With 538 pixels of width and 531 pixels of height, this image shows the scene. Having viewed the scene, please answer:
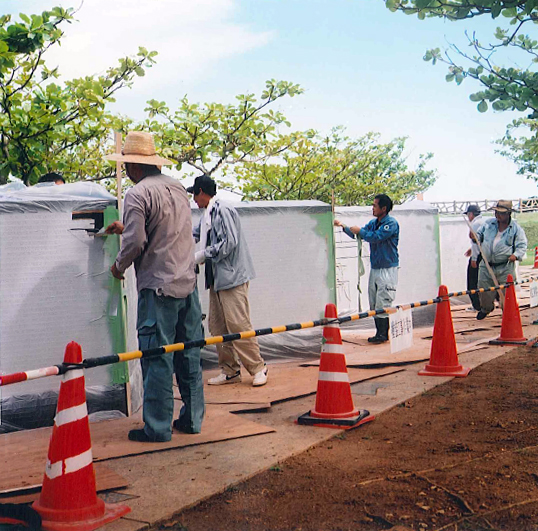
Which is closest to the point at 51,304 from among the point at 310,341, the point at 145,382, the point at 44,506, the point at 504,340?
the point at 145,382

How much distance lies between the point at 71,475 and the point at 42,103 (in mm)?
5758

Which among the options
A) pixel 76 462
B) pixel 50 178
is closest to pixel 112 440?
pixel 76 462

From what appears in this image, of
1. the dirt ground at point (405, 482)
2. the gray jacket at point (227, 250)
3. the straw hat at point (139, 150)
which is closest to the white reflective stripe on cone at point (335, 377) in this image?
the dirt ground at point (405, 482)

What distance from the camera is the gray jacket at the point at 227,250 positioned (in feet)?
21.0

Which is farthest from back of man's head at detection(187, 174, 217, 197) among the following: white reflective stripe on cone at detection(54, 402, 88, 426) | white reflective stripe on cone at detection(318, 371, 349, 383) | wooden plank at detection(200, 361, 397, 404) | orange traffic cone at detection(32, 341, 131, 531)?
white reflective stripe on cone at detection(54, 402, 88, 426)

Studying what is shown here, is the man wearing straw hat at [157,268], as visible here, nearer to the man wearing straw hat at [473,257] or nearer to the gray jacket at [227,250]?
the gray jacket at [227,250]

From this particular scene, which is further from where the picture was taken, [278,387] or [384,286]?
[384,286]

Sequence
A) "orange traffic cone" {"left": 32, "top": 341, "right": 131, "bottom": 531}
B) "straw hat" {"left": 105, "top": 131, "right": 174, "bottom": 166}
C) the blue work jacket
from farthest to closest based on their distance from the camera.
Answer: the blue work jacket < "straw hat" {"left": 105, "top": 131, "right": 174, "bottom": 166} < "orange traffic cone" {"left": 32, "top": 341, "right": 131, "bottom": 531}

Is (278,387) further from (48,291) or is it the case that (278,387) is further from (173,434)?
(48,291)

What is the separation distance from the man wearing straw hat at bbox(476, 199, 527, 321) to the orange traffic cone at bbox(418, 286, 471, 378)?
3.18 metres

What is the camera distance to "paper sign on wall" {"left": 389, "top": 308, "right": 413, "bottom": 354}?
6.05 m

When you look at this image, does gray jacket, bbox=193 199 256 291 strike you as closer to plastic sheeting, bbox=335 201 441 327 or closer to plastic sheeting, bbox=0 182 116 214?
plastic sheeting, bbox=0 182 116 214

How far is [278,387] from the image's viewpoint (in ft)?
21.6

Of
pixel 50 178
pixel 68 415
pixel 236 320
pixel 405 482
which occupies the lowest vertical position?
pixel 405 482
